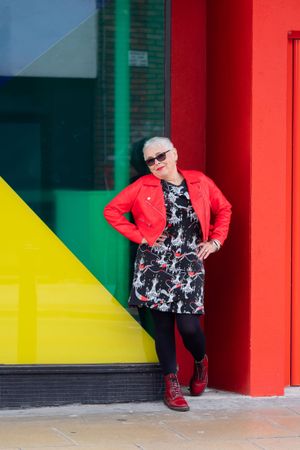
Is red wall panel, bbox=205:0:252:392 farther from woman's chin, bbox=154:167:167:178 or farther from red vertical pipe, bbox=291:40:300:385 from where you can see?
woman's chin, bbox=154:167:167:178

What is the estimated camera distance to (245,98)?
23.4 feet

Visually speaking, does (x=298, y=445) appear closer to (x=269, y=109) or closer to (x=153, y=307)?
(x=153, y=307)

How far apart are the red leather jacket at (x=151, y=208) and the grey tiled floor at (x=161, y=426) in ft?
3.66

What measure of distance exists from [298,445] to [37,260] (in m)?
2.11

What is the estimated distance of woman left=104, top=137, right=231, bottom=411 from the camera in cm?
674

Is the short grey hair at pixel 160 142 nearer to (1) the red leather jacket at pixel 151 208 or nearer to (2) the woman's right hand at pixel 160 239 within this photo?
(1) the red leather jacket at pixel 151 208

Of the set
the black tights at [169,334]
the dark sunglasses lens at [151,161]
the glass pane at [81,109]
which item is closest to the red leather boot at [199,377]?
the black tights at [169,334]

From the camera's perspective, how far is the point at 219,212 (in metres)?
6.93

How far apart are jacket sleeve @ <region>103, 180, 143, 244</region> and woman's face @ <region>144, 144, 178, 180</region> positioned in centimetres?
16

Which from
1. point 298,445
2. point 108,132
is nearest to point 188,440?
point 298,445

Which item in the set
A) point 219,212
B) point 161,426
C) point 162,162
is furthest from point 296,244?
point 161,426

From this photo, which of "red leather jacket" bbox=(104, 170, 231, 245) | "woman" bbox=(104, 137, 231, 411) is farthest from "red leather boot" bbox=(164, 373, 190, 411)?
"red leather jacket" bbox=(104, 170, 231, 245)

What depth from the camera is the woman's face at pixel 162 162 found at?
6.73 metres

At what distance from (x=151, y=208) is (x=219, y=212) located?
1.64ft
